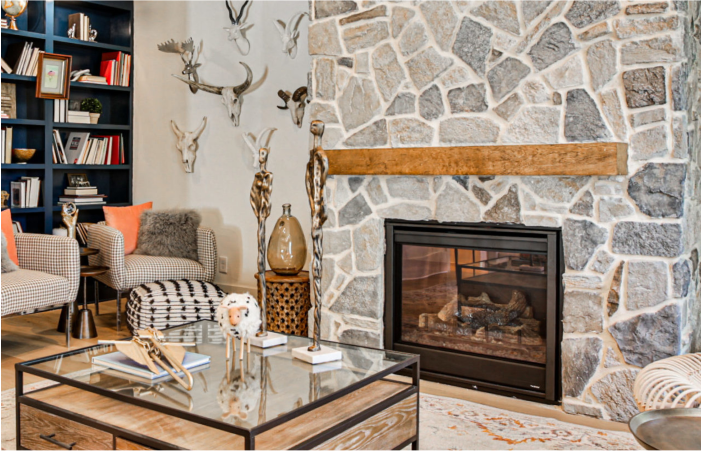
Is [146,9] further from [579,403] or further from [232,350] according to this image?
[579,403]

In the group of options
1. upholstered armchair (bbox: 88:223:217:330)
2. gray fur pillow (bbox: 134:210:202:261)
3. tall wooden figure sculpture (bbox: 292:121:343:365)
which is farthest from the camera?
gray fur pillow (bbox: 134:210:202:261)

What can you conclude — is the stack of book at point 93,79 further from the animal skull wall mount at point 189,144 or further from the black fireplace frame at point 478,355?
the black fireplace frame at point 478,355

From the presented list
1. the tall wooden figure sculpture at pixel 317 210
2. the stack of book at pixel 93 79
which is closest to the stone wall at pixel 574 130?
the tall wooden figure sculpture at pixel 317 210

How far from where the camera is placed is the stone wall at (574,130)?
99.3 inches

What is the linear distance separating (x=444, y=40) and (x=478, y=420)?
5.73 ft

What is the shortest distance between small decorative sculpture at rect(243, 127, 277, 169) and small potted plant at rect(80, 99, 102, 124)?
4.59 feet

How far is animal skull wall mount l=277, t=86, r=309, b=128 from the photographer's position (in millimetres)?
4203

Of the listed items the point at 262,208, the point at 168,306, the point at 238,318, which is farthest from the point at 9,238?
the point at 238,318

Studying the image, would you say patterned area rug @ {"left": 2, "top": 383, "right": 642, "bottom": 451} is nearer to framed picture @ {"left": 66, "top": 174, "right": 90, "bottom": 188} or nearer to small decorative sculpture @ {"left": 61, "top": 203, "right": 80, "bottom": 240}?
small decorative sculpture @ {"left": 61, "top": 203, "right": 80, "bottom": 240}

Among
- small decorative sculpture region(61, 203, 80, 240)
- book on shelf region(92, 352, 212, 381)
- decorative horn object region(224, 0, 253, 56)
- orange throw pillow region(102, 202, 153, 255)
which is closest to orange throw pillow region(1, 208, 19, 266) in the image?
small decorative sculpture region(61, 203, 80, 240)

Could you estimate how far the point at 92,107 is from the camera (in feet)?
16.6

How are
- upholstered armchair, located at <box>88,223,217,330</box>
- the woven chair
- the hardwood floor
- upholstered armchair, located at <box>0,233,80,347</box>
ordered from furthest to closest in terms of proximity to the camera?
upholstered armchair, located at <box>88,223,217,330</box> < upholstered armchair, located at <box>0,233,80,347</box> < the hardwood floor < the woven chair

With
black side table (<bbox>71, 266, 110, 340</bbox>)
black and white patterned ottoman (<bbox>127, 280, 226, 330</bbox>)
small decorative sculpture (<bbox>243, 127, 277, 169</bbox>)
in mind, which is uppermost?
small decorative sculpture (<bbox>243, 127, 277, 169</bbox>)

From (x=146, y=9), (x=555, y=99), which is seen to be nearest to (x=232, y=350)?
(x=555, y=99)
